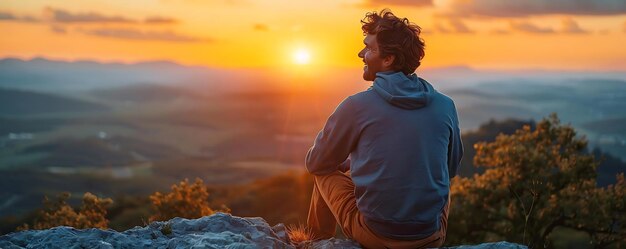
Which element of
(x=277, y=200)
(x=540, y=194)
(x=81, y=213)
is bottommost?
(x=277, y=200)

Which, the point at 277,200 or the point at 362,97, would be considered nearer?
the point at 362,97

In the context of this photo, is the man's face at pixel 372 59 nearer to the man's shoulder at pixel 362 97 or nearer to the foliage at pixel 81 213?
the man's shoulder at pixel 362 97

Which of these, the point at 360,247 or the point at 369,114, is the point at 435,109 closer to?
the point at 369,114

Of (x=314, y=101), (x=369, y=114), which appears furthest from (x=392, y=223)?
(x=314, y=101)

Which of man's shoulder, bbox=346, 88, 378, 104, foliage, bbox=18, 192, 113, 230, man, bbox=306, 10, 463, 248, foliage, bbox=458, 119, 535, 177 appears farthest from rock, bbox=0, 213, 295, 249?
foliage, bbox=458, 119, 535, 177

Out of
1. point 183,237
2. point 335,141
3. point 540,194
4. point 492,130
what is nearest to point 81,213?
point 183,237

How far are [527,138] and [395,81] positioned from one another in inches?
550

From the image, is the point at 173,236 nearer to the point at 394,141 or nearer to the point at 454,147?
the point at 394,141

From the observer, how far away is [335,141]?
5.75 m

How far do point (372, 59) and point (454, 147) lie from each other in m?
1.16

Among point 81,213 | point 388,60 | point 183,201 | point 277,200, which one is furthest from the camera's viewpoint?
point 277,200

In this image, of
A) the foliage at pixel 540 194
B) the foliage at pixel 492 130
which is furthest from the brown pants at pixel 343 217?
the foliage at pixel 492 130

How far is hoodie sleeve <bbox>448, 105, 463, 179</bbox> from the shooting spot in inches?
232

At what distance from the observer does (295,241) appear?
20.9ft
